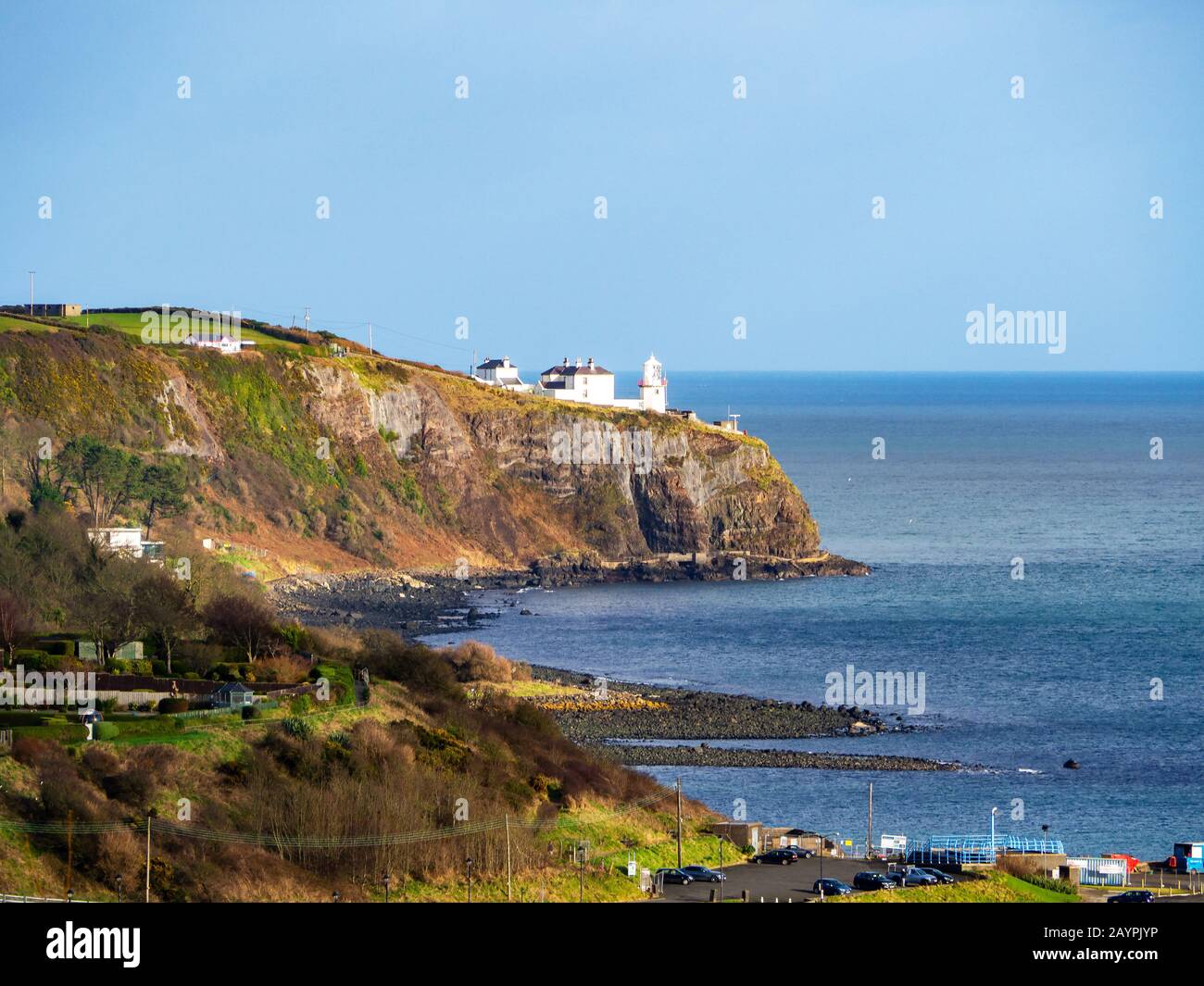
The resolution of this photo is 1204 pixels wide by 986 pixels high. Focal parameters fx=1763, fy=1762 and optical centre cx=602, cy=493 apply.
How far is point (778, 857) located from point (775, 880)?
283 centimetres

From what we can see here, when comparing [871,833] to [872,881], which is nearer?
[872,881]

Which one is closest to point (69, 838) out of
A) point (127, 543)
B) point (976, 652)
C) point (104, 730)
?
point (104, 730)

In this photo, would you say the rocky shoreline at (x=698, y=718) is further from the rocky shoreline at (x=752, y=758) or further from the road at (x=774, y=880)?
the road at (x=774, y=880)

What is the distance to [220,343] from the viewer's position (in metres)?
125

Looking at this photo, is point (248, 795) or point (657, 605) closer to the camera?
point (248, 795)

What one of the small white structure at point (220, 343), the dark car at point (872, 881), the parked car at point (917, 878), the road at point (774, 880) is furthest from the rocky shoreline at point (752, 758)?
the small white structure at point (220, 343)

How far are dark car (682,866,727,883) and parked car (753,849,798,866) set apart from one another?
7.37ft

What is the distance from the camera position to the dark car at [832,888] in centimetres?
3507

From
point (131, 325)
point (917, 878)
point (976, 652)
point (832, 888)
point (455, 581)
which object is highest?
point (131, 325)

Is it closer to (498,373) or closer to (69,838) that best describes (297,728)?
(69,838)

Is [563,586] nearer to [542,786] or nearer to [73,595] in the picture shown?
[73,595]
